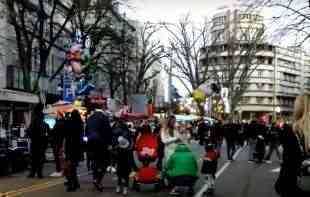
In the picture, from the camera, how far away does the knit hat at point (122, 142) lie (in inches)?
582

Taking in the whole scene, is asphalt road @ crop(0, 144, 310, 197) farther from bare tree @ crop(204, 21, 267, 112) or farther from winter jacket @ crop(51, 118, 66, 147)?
bare tree @ crop(204, 21, 267, 112)

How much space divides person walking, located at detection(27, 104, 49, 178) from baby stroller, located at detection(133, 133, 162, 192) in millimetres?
3867

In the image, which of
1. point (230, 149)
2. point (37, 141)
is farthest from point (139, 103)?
point (37, 141)

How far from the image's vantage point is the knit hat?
14.8 meters

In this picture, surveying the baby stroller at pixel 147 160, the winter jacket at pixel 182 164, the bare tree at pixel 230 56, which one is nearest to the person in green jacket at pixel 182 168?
the winter jacket at pixel 182 164

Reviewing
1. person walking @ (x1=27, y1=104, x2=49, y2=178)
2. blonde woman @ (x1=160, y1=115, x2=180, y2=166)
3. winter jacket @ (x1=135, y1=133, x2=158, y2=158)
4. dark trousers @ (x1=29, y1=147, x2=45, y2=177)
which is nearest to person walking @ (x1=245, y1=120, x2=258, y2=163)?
person walking @ (x1=27, y1=104, x2=49, y2=178)

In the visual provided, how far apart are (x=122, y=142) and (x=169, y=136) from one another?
142 cm

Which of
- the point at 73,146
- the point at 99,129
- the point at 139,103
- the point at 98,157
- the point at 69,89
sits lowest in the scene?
the point at 98,157

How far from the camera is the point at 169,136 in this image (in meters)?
15.8

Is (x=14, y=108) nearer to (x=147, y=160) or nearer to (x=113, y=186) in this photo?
(x=113, y=186)

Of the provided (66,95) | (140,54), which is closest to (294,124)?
(66,95)

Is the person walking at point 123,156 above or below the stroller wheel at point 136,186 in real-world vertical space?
above

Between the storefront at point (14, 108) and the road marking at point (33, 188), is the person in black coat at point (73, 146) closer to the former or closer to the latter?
the road marking at point (33, 188)

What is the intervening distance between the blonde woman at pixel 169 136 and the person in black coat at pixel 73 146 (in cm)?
199
